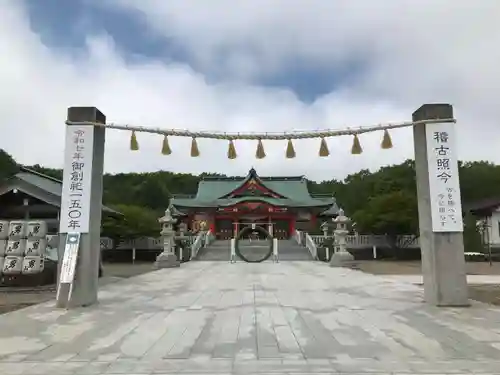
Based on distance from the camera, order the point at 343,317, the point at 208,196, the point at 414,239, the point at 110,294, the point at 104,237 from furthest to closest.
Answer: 1. the point at 208,196
2. the point at 414,239
3. the point at 104,237
4. the point at 110,294
5. the point at 343,317

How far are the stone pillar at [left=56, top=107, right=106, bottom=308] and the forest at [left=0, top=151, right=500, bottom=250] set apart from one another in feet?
57.5

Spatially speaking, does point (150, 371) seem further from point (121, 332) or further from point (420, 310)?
point (420, 310)

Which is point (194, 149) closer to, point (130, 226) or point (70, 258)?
point (70, 258)

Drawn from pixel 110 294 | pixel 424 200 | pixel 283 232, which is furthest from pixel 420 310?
pixel 283 232

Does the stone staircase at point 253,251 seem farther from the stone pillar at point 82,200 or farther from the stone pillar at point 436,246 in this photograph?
the stone pillar at point 82,200

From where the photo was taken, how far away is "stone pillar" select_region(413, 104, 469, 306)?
8.84 metres

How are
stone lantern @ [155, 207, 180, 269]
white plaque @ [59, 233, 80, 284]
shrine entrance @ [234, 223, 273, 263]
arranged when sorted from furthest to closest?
shrine entrance @ [234, 223, 273, 263]
stone lantern @ [155, 207, 180, 269]
white plaque @ [59, 233, 80, 284]

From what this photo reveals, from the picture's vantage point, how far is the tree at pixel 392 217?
92.4 ft

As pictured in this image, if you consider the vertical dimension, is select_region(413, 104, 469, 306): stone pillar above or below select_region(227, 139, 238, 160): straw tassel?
below

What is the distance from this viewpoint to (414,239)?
30125 mm

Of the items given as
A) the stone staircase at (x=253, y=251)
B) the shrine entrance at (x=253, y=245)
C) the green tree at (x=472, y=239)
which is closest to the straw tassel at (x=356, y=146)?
the shrine entrance at (x=253, y=245)

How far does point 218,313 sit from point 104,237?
827 inches

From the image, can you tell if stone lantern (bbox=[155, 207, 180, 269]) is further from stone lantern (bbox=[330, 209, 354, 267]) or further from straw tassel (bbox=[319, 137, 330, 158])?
straw tassel (bbox=[319, 137, 330, 158])

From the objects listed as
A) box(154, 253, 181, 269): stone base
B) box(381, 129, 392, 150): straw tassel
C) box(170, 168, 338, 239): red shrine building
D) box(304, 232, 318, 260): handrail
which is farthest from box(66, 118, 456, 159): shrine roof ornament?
box(170, 168, 338, 239): red shrine building
